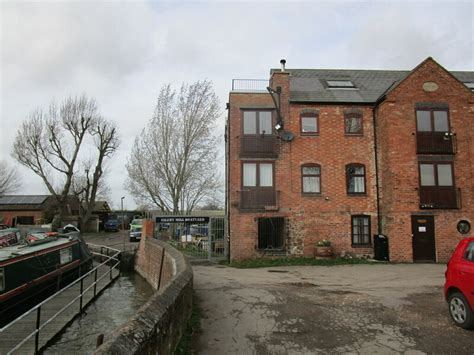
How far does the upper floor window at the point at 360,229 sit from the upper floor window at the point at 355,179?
4.07 ft

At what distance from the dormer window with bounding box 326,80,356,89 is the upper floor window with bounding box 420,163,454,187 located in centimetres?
580

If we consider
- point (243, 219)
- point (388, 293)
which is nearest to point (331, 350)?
point (388, 293)

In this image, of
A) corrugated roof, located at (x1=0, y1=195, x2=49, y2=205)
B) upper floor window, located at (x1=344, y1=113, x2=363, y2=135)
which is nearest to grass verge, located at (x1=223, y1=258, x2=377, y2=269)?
upper floor window, located at (x1=344, y1=113, x2=363, y2=135)

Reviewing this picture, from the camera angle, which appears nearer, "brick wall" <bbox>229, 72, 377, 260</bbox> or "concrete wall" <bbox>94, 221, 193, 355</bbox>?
"concrete wall" <bbox>94, 221, 193, 355</bbox>

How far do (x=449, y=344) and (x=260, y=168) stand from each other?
42.2 ft

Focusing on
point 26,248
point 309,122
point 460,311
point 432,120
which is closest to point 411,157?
point 432,120

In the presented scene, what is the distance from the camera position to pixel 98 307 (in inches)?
521

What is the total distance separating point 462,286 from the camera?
21.0 feet

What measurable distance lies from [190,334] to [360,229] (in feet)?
43.9

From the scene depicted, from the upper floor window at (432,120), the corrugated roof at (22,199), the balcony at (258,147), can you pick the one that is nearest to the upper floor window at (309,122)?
the balcony at (258,147)

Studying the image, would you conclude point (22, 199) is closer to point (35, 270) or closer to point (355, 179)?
point (35, 270)

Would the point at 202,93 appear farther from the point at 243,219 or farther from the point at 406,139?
the point at 406,139

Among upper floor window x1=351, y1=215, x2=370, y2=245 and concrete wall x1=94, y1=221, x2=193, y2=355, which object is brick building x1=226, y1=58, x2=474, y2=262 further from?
concrete wall x1=94, y1=221, x2=193, y2=355

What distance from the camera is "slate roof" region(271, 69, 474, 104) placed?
61.4 ft
